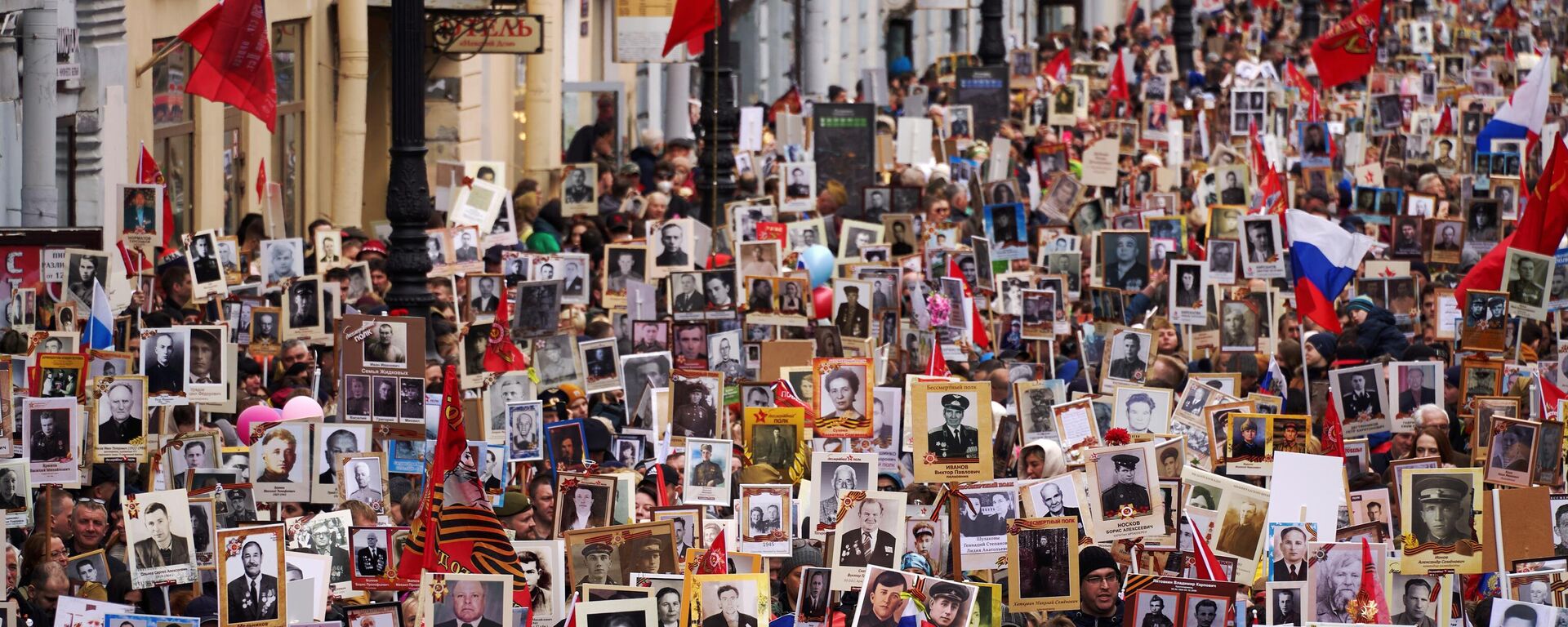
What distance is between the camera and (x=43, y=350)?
10.5 meters

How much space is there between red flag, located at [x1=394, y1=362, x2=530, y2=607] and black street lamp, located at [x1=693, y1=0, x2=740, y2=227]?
931 cm

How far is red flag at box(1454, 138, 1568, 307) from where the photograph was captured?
13891 mm

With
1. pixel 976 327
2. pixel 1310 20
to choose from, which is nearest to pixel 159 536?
pixel 976 327

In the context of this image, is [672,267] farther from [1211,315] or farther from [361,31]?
[361,31]

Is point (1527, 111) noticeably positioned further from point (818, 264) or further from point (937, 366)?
point (937, 366)

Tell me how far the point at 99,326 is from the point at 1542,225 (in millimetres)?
7723

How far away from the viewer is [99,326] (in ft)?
35.7

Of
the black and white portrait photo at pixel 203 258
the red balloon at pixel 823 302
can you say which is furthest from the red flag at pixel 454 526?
the red balloon at pixel 823 302

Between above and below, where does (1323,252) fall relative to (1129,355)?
above

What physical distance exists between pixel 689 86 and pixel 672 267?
1822 centimetres

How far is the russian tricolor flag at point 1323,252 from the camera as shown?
14.0 meters

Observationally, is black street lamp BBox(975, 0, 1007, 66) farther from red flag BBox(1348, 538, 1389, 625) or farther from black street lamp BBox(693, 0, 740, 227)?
red flag BBox(1348, 538, 1389, 625)

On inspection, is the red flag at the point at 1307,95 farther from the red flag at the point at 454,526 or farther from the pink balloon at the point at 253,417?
the red flag at the point at 454,526

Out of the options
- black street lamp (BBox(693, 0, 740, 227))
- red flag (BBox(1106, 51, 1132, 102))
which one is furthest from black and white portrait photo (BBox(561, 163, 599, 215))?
red flag (BBox(1106, 51, 1132, 102))
